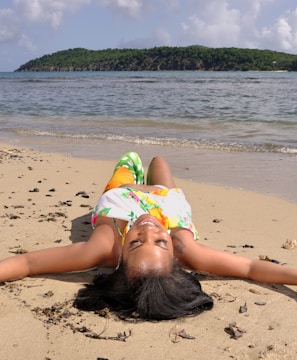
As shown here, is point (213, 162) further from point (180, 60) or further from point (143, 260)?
point (180, 60)

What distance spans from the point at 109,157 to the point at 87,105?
43.1ft

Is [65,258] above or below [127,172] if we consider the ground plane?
below

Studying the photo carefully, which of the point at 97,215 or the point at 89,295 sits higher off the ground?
the point at 97,215

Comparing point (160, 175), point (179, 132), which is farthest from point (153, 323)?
point (179, 132)

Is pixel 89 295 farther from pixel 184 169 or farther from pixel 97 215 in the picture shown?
pixel 184 169

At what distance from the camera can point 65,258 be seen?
12.4 ft

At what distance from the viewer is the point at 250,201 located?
6266mm

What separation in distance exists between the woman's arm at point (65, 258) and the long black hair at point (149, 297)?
34 cm

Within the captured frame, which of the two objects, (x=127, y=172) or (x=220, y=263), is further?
(x=127, y=172)

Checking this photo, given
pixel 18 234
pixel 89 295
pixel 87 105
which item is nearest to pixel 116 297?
pixel 89 295

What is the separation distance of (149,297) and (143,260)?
0.24m

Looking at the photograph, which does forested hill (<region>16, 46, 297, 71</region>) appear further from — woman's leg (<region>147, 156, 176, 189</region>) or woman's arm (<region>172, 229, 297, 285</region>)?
woman's arm (<region>172, 229, 297, 285</region>)

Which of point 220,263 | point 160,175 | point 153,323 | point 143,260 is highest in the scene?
point 160,175

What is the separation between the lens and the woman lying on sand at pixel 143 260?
3.18m
